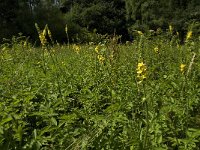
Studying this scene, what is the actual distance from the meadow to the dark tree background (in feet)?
61.1

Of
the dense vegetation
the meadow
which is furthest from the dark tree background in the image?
the meadow

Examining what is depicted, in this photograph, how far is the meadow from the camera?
284 centimetres

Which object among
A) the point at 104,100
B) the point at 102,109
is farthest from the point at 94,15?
the point at 102,109

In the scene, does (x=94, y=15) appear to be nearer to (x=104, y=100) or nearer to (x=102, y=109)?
(x=104, y=100)

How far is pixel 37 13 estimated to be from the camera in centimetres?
2831

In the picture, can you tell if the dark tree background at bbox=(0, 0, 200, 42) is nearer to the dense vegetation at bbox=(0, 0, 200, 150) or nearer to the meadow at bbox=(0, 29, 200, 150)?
the dense vegetation at bbox=(0, 0, 200, 150)

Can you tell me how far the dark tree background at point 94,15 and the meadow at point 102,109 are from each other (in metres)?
18.6

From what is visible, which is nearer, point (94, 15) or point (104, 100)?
point (104, 100)

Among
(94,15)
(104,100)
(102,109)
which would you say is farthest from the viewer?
(94,15)

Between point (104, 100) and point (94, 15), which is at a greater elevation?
point (104, 100)

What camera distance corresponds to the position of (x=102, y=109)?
426 centimetres

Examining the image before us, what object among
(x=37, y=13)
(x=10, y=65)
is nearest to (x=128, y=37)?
(x=37, y=13)

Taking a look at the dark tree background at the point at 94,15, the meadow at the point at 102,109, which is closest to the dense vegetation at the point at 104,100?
the meadow at the point at 102,109

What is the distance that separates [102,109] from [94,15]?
31142 millimetres
